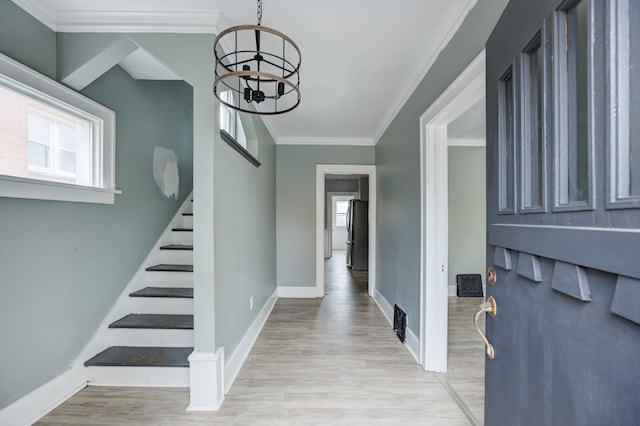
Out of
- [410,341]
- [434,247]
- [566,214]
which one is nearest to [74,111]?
[566,214]

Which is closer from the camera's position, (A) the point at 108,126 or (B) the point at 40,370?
(B) the point at 40,370

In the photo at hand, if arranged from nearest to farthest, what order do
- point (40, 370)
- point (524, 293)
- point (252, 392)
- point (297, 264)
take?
point (524, 293) → point (40, 370) → point (252, 392) → point (297, 264)

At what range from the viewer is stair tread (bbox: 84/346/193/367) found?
1.98 meters

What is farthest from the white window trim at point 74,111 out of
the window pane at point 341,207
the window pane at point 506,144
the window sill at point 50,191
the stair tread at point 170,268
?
the window pane at point 341,207

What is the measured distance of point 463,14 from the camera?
1.57 meters

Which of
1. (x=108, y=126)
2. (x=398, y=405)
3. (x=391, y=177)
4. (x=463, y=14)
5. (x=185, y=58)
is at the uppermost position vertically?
(x=463, y=14)

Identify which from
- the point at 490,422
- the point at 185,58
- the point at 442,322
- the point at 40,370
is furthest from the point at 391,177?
the point at 40,370

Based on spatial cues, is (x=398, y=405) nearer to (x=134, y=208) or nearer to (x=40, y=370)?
(x=40, y=370)

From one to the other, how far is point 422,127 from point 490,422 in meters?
1.97

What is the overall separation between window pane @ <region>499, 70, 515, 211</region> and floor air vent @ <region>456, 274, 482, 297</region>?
4.04m

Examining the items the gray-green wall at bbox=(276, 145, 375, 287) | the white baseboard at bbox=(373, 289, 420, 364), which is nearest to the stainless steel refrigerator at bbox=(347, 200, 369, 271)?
the gray-green wall at bbox=(276, 145, 375, 287)

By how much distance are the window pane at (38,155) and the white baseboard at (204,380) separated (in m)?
1.53

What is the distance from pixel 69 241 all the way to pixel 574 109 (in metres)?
2.61

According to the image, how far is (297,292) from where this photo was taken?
4.36 metres
